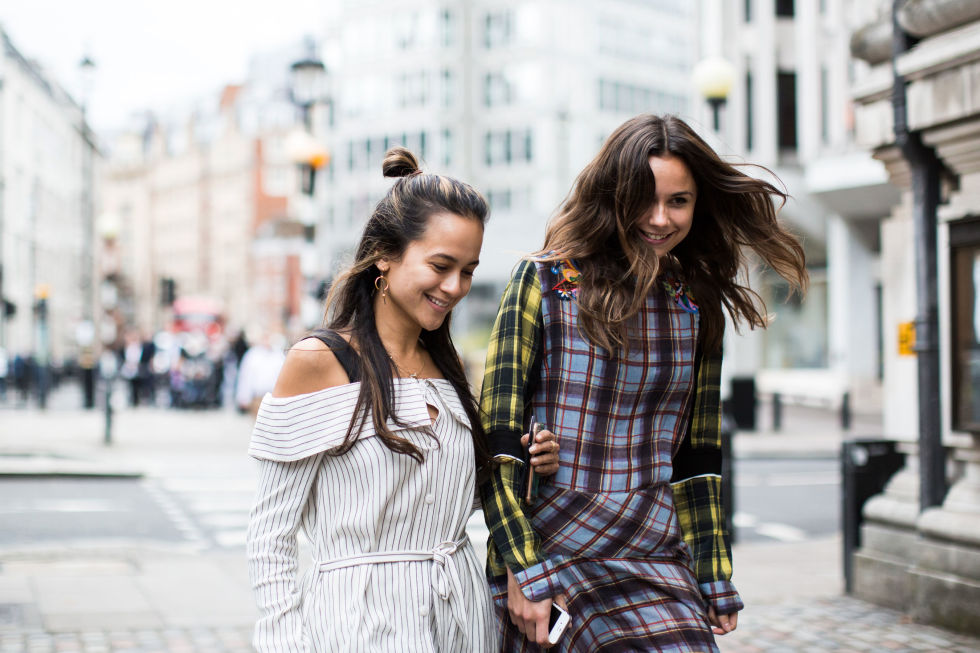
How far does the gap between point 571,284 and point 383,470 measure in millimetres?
609

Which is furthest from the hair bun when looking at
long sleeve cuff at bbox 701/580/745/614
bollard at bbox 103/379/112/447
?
bollard at bbox 103/379/112/447

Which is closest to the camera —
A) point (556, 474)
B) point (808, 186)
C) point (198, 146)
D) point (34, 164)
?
point (556, 474)

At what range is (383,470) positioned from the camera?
7.59 feet

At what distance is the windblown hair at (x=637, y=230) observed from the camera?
2.53 meters

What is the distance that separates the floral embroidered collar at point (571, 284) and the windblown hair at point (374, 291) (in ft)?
0.70

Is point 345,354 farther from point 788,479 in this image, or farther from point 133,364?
point 133,364

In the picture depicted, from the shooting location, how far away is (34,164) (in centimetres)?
4959

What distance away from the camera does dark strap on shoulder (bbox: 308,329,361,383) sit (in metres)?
2.38

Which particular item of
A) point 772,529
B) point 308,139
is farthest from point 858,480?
point 308,139

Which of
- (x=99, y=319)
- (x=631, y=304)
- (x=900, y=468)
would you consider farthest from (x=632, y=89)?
(x=631, y=304)

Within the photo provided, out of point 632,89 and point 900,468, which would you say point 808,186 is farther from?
point 632,89

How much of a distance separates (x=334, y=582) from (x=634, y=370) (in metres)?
0.79

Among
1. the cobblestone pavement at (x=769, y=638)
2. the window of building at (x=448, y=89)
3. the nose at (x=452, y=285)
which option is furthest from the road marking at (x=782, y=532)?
the window of building at (x=448, y=89)

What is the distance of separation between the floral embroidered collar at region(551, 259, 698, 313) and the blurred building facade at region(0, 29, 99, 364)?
109ft
